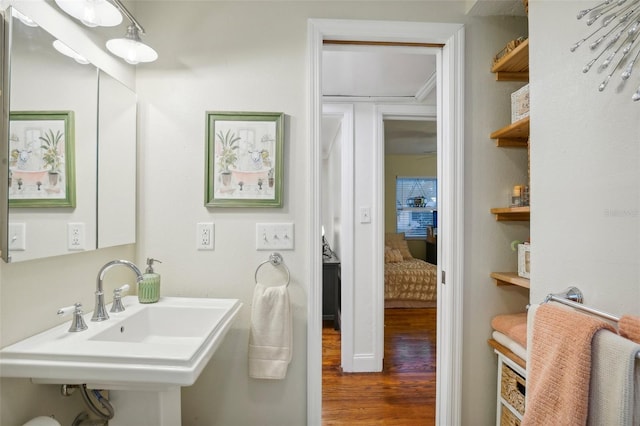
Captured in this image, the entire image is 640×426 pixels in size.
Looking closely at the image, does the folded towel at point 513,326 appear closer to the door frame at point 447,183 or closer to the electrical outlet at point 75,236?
the door frame at point 447,183

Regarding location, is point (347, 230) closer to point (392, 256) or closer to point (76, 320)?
point (76, 320)

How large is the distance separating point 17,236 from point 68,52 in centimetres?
68

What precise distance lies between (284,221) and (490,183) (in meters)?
1.04

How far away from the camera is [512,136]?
1.50m

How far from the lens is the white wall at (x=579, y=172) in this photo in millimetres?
796

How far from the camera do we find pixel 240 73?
1510mm

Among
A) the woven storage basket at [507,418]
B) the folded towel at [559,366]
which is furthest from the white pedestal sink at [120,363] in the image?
the woven storage basket at [507,418]

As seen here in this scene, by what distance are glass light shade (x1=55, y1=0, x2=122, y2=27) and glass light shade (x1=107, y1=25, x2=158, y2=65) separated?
7 cm

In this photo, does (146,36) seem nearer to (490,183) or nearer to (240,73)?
(240,73)

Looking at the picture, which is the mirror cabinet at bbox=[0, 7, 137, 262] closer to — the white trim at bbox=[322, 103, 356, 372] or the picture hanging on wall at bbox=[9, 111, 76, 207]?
the picture hanging on wall at bbox=[9, 111, 76, 207]

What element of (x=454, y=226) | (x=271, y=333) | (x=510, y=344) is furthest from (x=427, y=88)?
(x=271, y=333)

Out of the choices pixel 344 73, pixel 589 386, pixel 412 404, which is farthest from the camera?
pixel 344 73

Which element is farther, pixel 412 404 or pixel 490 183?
pixel 412 404

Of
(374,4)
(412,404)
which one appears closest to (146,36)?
(374,4)
